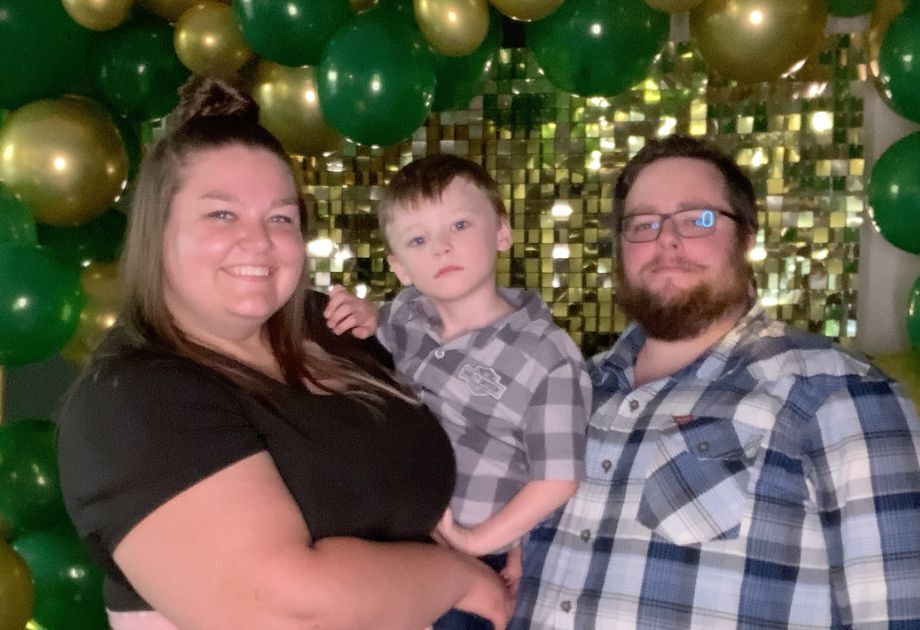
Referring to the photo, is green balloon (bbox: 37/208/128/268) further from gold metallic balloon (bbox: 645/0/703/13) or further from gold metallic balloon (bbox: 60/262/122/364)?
gold metallic balloon (bbox: 645/0/703/13)

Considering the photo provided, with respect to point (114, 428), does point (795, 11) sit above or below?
above

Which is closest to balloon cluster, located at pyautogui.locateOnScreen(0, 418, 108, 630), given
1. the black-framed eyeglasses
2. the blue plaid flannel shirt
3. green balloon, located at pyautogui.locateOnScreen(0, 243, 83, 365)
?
green balloon, located at pyautogui.locateOnScreen(0, 243, 83, 365)

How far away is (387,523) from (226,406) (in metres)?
0.33

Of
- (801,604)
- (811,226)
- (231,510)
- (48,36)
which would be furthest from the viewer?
(811,226)

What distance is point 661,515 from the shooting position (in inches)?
63.1

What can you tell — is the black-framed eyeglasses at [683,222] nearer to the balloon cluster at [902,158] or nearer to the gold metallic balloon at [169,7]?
the balloon cluster at [902,158]

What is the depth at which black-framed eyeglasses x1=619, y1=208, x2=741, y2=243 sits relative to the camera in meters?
1.85

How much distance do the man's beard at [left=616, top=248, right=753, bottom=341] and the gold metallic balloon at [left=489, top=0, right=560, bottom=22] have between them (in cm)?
62

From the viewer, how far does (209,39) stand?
7.20ft

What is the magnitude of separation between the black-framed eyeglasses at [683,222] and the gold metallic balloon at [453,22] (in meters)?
0.54

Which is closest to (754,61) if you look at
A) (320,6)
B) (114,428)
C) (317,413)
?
(320,6)

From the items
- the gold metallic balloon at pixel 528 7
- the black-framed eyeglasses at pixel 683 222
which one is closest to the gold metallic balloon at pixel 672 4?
the gold metallic balloon at pixel 528 7

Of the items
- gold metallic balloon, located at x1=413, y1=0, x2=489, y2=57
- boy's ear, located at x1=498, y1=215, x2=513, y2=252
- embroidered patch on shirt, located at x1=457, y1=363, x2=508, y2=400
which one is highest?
gold metallic balloon, located at x1=413, y1=0, x2=489, y2=57

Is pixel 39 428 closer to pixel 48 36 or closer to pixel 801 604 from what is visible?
pixel 48 36
